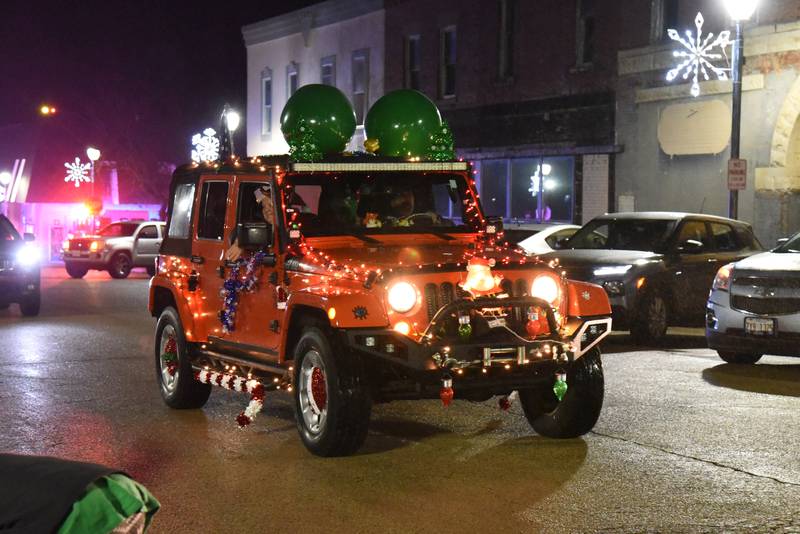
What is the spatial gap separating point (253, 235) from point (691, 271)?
894cm

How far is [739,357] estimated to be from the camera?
13.9 m

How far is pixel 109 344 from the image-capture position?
637 inches

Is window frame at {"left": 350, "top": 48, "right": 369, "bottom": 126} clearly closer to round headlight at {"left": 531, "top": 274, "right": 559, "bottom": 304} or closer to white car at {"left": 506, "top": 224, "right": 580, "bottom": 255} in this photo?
white car at {"left": 506, "top": 224, "right": 580, "bottom": 255}

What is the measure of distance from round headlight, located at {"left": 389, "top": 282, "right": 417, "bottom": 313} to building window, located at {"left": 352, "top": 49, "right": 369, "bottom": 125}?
31.1 metres

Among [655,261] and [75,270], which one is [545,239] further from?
[75,270]

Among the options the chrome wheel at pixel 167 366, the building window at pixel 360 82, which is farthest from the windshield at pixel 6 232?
the building window at pixel 360 82

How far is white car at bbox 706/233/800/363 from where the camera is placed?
12.8 meters

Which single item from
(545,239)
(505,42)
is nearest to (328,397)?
(545,239)

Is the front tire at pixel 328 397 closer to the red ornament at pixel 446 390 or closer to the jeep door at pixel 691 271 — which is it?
the red ornament at pixel 446 390

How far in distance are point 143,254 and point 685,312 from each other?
823 inches

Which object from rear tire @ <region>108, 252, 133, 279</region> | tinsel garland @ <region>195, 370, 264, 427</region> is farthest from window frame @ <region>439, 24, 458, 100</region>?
tinsel garland @ <region>195, 370, 264, 427</region>

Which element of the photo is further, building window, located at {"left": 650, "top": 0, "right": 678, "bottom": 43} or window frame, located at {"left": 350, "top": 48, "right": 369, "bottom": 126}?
window frame, located at {"left": 350, "top": 48, "right": 369, "bottom": 126}

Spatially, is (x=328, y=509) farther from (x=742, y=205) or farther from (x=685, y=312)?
(x=742, y=205)

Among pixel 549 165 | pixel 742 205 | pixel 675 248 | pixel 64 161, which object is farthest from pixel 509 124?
pixel 64 161
